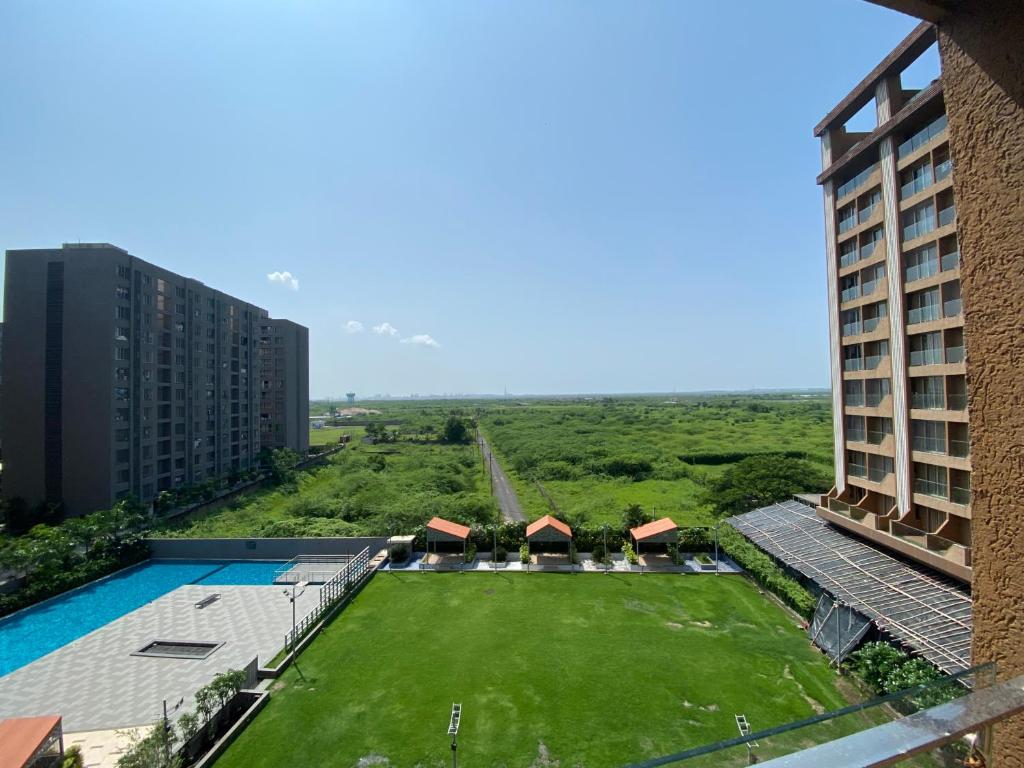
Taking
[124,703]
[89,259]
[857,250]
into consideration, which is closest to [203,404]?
[89,259]

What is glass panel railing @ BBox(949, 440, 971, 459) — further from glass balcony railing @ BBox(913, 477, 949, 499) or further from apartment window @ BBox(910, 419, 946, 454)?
glass balcony railing @ BBox(913, 477, 949, 499)

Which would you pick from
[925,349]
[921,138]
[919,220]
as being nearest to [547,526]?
[925,349]

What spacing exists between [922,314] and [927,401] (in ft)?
8.50

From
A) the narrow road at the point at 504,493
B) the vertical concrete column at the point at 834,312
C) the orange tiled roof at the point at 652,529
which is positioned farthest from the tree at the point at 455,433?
the vertical concrete column at the point at 834,312

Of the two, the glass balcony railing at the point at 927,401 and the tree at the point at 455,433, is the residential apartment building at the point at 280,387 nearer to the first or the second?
the tree at the point at 455,433

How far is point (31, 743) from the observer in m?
9.38

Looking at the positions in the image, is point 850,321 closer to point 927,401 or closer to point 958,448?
point 927,401

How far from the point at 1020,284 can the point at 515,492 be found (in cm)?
3691

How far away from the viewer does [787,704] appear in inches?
446

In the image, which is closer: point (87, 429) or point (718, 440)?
point (87, 429)

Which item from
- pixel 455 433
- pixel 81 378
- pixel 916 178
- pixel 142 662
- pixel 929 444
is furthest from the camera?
pixel 455 433

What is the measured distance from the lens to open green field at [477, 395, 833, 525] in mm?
32312

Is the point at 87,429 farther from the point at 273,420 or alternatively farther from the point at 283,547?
the point at 273,420

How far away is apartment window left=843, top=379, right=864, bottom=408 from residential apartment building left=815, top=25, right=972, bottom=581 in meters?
0.04
